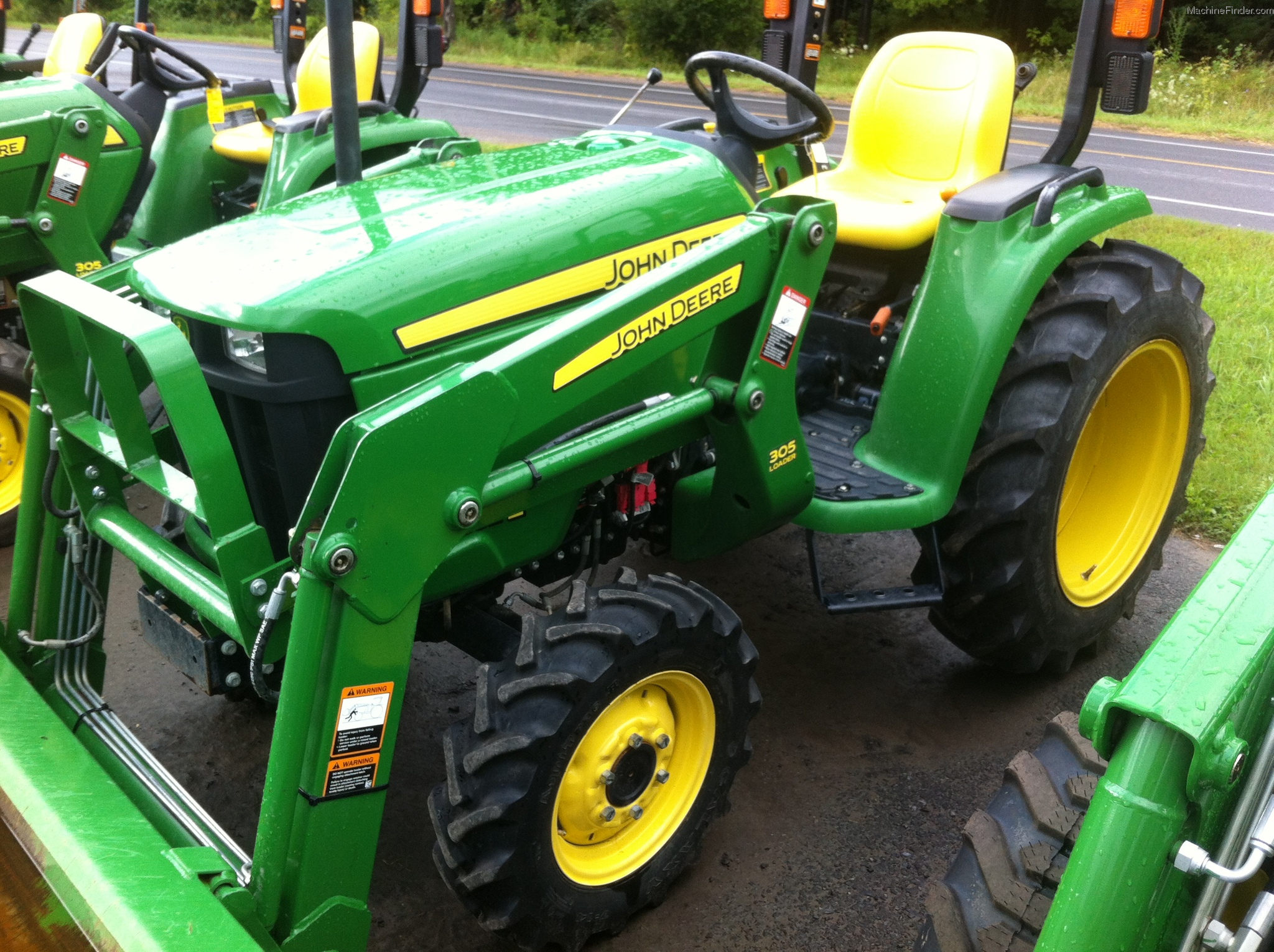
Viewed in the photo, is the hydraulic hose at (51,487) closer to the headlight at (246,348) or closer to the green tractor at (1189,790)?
the headlight at (246,348)

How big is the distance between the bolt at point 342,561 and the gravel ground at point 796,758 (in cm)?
99

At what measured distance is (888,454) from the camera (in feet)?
9.45

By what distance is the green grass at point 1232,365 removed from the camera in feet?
14.3

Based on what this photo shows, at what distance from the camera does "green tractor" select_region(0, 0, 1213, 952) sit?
6.30ft

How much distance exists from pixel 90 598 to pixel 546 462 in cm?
119

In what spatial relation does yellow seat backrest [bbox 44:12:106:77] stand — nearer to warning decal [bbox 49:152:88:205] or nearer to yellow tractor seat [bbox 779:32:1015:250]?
warning decal [bbox 49:152:88:205]

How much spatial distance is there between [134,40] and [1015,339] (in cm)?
419

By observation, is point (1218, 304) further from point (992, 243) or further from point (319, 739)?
point (319, 739)

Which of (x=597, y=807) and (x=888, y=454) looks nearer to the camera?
(x=597, y=807)

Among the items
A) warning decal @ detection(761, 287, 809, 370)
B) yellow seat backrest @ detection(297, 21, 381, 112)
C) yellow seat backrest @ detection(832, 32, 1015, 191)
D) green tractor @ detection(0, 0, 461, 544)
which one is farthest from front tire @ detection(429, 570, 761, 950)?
yellow seat backrest @ detection(297, 21, 381, 112)

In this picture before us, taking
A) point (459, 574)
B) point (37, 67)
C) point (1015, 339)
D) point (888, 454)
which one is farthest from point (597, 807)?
point (37, 67)

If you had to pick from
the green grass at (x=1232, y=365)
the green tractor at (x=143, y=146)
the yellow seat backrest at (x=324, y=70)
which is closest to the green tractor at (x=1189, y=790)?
the green grass at (x=1232, y=365)

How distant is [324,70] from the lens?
5891 mm

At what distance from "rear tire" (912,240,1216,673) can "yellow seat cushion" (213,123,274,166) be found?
3782 millimetres
